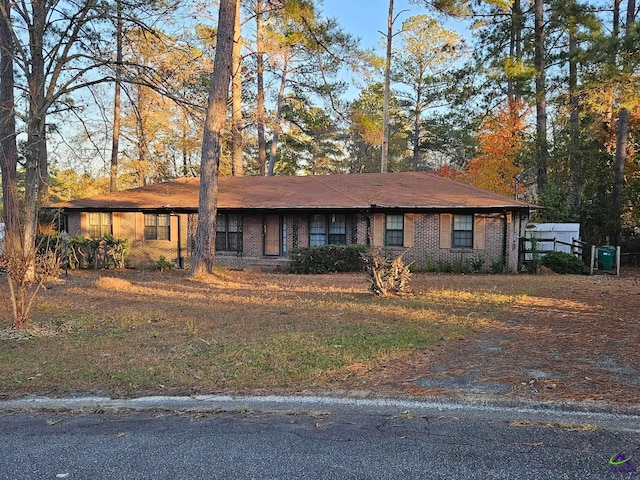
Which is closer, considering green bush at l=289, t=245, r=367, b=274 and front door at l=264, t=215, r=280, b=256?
green bush at l=289, t=245, r=367, b=274

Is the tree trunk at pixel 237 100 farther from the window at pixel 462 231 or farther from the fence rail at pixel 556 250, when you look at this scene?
the fence rail at pixel 556 250

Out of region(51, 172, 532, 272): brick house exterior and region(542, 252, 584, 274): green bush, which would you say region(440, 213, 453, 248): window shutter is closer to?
region(51, 172, 532, 272): brick house exterior

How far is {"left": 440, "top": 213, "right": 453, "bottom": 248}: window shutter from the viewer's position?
1767 cm

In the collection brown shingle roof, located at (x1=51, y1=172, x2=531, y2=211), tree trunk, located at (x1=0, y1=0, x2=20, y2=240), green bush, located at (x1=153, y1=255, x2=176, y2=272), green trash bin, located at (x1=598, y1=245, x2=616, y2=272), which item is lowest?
green bush, located at (x1=153, y1=255, x2=176, y2=272)

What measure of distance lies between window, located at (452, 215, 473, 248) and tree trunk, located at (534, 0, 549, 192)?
6.70 metres

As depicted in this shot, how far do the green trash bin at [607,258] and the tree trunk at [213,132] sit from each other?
1454cm

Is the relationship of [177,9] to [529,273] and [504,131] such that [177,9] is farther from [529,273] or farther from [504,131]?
[504,131]

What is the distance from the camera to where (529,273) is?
16.7 metres

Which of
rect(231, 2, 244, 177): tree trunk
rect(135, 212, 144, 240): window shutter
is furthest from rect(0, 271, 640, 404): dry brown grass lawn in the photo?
rect(231, 2, 244, 177): tree trunk

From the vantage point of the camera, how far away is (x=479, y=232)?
17.4 meters

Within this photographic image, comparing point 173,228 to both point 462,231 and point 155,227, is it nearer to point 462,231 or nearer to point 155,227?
point 155,227

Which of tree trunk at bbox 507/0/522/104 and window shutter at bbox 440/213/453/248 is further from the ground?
tree trunk at bbox 507/0/522/104

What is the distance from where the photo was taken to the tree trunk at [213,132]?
43.8 feet

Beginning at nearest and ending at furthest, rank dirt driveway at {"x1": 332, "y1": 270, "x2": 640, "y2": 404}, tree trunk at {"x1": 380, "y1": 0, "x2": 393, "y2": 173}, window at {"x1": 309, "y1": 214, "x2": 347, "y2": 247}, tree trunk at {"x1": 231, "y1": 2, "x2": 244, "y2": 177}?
dirt driveway at {"x1": 332, "y1": 270, "x2": 640, "y2": 404}, window at {"x1": 309, "y1": 214, "x2": 347, "y2": 247}, tree trunk at {"x1": 231, "y1": 2, "x2": 244, "y2": 177}, tree trunk at {"x1": 380, "y1": 0, "x2": 393, "y2": 173}
